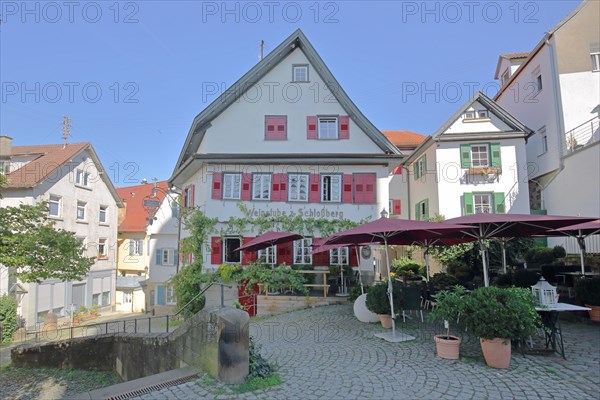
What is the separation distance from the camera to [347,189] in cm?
1759

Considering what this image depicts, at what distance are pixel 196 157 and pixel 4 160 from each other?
1872 cm

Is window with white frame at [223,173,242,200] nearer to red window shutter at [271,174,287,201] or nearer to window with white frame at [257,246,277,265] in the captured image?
red window shutter at [271,174,287,201]

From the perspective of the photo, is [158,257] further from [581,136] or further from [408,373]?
[581,136]

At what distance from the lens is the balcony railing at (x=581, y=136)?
18609 mm

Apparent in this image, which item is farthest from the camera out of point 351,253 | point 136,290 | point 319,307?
point 136,290

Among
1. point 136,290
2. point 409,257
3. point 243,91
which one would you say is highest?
point 243,91

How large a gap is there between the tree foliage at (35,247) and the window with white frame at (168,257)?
16774mm

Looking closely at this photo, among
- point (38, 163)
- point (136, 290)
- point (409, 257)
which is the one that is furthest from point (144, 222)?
point (409, 257)

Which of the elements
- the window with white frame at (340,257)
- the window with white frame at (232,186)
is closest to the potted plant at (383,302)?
the window with white frame at (340,257)

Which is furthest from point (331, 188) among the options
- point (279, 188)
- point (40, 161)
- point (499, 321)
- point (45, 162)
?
point (40, 161)

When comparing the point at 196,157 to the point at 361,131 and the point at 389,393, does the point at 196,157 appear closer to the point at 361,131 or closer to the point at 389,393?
the point at 361,131

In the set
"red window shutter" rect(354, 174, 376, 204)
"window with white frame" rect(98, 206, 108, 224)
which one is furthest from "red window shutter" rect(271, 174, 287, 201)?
"window with white frame" rect(98, 206, 108, 224)

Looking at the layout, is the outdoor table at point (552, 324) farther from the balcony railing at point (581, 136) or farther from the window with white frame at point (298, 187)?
the balcony railing at point (581, 136)

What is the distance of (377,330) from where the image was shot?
9.22 metres
